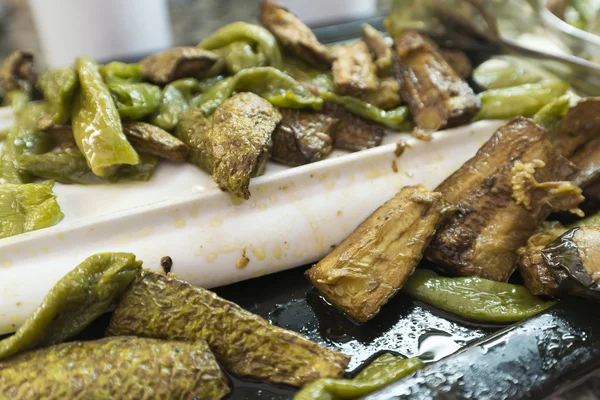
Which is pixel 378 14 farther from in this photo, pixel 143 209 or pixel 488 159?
pixel 143 209

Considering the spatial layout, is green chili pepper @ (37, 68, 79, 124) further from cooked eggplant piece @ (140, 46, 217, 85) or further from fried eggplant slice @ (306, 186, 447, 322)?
fried eggplant slice @ (306, 186, 447, 322)

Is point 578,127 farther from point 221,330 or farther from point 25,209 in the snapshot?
point 25,209

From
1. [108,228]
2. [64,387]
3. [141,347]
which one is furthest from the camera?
[108,228]

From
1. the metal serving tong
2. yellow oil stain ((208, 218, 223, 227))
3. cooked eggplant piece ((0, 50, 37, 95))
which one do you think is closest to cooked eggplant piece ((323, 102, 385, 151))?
yellow oil stain ((208, 218, 223, 227))

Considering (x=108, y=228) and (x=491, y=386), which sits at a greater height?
(x=108, y=228)

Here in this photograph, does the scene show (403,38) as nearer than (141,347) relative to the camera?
No

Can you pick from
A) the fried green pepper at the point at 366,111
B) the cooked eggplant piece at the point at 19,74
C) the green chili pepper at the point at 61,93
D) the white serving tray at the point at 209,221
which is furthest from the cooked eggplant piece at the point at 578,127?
the cooked eggplant piece at the point at 19,74

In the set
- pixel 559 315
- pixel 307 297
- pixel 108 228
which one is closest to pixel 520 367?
pixel 559 315
